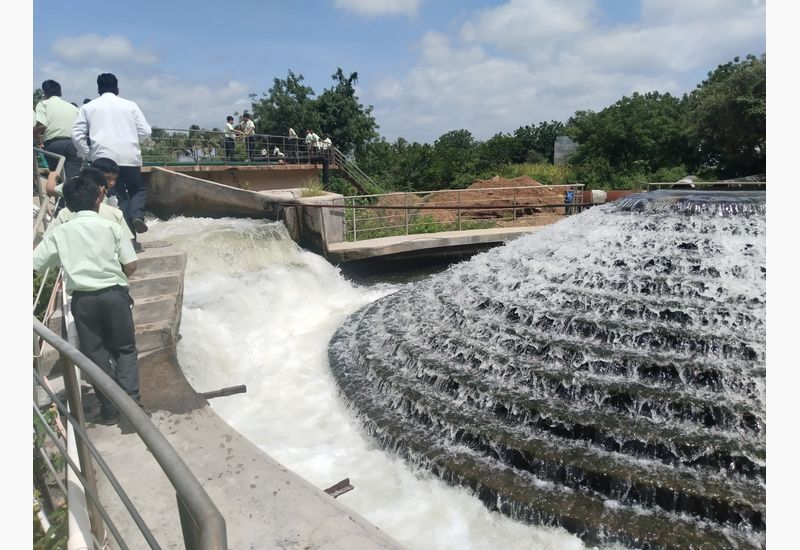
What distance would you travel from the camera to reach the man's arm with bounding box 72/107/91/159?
4.53 metres

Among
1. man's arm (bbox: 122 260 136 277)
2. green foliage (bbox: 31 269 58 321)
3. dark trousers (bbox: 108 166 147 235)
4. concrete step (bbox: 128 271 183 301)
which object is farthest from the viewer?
concrete step (bbox: 128 271 183 301)

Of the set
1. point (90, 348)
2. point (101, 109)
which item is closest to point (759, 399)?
point (90, 348)

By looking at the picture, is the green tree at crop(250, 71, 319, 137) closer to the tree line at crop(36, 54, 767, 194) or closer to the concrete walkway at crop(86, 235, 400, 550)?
the tree line at crop(36, 54, 767, 194)

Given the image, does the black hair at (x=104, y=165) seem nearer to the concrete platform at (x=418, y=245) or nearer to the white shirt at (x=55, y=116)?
the white shirt at (x=55, y=116)

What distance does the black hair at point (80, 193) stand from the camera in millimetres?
3184

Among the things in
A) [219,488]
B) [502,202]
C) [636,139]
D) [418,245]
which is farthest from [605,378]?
[636,139]

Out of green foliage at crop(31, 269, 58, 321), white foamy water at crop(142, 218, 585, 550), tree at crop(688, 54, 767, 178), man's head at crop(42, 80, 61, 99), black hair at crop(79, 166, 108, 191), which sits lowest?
white foamy water at crop(142, 218, 585, 550)

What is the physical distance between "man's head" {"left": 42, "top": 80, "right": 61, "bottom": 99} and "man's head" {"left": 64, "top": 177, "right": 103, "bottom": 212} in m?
3.14

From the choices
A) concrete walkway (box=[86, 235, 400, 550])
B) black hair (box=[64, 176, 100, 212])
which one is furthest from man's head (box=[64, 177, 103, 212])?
concrete walkway (box=[86, 235, 400, 550])

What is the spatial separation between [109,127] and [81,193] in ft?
5.60

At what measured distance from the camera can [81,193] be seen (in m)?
3.20

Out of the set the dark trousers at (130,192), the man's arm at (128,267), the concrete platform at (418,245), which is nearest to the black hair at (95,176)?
the man's arm at (128,267)

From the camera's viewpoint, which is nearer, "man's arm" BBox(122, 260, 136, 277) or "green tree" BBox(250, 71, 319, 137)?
"man's arm" BBox(122, 260, 136, 277)

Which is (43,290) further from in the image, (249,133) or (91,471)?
(249,133)
